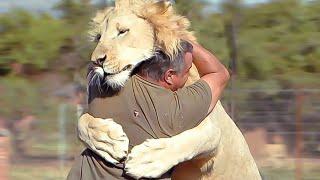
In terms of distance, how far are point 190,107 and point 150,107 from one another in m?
0.16

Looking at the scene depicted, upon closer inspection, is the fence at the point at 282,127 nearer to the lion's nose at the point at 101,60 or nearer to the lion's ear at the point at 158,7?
the lion's ear at the point at 158,7

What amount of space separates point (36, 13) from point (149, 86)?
1430 cm

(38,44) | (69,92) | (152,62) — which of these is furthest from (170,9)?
(38,44)

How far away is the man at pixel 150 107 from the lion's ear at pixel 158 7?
6.5 inches

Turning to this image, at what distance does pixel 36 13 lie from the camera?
17.2 metres

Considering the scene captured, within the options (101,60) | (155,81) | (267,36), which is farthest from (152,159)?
(267,36)

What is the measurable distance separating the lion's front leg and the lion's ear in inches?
18.8

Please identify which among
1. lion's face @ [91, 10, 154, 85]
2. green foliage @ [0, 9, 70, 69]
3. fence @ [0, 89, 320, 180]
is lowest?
green foliage @ [0, 9, 70, 69]

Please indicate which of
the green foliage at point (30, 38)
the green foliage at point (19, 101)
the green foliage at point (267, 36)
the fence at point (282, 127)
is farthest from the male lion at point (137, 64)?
the green foliage at point (30, 38)

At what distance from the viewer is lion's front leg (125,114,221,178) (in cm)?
311

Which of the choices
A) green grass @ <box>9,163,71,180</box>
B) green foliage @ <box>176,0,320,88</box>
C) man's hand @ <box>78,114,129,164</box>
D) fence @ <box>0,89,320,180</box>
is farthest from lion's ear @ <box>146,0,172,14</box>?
green foliage @ <box>176,0,320,88</box>

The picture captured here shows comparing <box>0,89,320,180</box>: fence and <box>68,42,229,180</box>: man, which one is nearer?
<box>68,42,229,180</box>: man

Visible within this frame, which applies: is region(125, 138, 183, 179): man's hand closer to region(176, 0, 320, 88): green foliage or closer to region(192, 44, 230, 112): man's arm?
region(192, 44, 230, 112): man's arm

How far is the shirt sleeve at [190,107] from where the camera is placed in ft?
10.6
